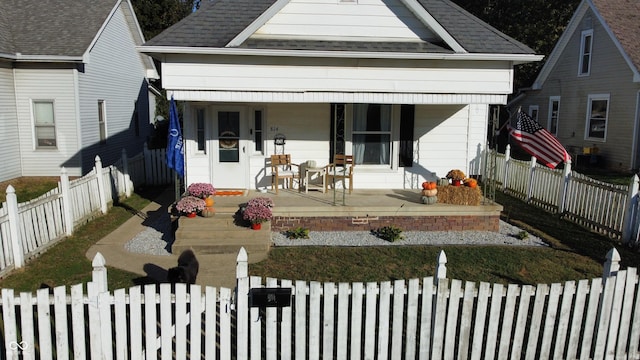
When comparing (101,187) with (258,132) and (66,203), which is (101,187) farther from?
(258,132)

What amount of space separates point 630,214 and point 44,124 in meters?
17.3

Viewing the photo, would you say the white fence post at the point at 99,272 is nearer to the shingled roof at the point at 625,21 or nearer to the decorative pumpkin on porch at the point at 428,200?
the decorative pumpkin on porch at the point at 428,200

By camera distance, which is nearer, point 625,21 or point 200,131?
point 200,131

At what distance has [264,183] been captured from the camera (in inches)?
514

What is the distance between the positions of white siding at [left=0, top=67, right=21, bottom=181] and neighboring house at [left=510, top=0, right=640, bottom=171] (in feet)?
72.7

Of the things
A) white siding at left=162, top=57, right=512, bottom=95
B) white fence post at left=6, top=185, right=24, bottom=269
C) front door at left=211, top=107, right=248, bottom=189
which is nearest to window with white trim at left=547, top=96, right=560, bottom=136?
white siding at left=162, top=57, right=512, bottom=95

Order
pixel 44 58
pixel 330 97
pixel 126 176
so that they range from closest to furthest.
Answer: pixel 330 97, pixel 126 176, pixel 44 58

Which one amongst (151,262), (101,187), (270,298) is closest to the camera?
(270,298)

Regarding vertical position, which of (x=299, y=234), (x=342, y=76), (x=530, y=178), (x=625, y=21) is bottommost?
(x=299, y=234)

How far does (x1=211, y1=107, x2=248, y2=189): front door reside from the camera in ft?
42.1

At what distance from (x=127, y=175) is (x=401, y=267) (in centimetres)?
993

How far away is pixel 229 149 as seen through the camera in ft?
42.3

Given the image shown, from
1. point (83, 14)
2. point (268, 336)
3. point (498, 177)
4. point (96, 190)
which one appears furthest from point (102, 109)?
point (268, 336)

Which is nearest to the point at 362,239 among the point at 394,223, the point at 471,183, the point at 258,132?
the point at 394,223
